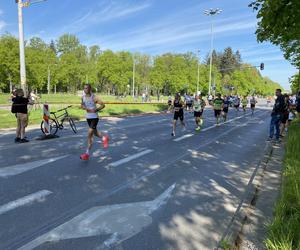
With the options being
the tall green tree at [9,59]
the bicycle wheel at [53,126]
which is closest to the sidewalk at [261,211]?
the bicycle wheel at [53,126]

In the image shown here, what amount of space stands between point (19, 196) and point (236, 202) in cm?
363

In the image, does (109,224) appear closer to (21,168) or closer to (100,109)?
(21,168)

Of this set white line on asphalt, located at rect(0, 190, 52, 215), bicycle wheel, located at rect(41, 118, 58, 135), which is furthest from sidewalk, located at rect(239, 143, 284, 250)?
bicycle wheel, located at rect(41, 118, 58, 135)

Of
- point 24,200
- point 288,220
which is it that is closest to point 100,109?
point 24,200

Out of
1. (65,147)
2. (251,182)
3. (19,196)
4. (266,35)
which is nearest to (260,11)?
(266,35)

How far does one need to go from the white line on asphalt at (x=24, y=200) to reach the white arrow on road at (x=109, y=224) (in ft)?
3.30

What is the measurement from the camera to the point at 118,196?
5270 mm

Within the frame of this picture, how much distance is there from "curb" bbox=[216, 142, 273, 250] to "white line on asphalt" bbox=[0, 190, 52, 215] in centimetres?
298

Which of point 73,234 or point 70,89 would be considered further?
point 70,89

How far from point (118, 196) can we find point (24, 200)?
59.1 inches

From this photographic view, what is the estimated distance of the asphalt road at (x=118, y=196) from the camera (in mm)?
3830

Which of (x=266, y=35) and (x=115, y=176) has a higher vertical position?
(x=266, y=35)

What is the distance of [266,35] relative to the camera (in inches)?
401

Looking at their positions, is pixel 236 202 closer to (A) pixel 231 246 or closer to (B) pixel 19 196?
(A) pixel 231 246
